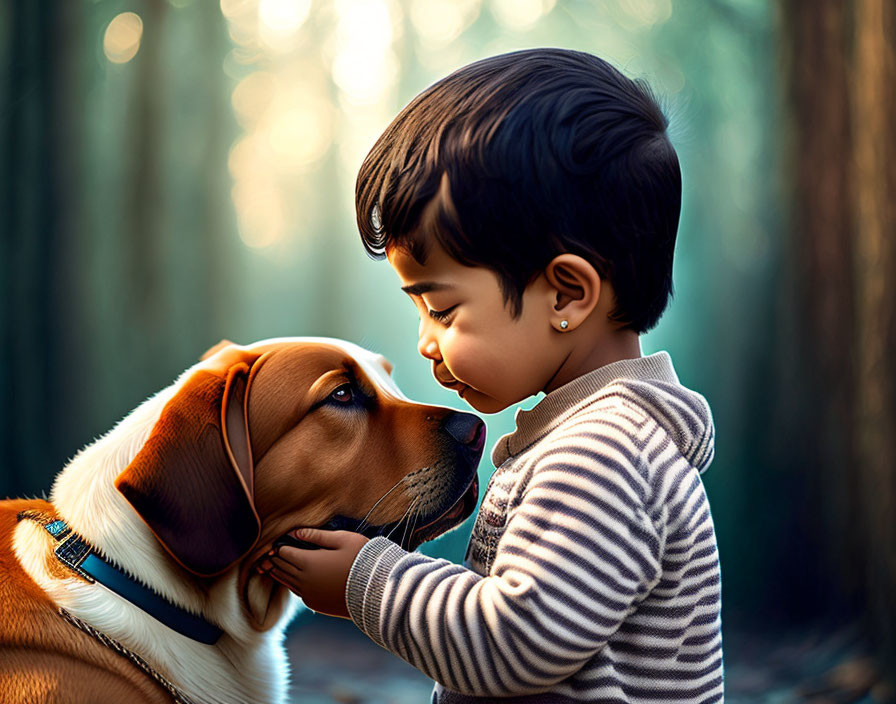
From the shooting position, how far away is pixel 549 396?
1026 millimetres

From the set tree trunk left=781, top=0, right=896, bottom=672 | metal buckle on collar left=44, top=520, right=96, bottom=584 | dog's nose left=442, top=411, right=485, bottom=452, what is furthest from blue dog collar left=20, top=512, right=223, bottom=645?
tree trunk left=781, top=0, right=896, bottom=672

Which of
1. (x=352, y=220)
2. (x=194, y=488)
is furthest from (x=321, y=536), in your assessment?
(x=352, y=220)

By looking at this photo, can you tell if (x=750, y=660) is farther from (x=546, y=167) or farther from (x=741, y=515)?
(x=546, y=167)

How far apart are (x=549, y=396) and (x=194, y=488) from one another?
1.47 ft

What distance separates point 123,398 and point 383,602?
2606 millimetres

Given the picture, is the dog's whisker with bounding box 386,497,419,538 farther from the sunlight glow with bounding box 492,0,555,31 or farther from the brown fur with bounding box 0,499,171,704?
the sunlight glow with bounding box 492,0,555,31

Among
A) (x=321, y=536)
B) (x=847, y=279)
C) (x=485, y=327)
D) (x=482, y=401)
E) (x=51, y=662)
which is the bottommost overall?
(x=847, y=279)

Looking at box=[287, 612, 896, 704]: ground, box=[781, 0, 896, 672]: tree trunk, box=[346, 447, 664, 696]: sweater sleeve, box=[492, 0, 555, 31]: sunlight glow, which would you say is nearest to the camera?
box=[346, 447, 664, 696]: sweater sleeve

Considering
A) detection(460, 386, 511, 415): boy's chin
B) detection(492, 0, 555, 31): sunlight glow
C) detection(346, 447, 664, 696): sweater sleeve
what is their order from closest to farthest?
1. detection(346, 447, 664, 696): sweater sleeve
2. detection(460, 386, 511, 415): boy's chin
3. detection(492, 0, 555, 31): sunlight glow

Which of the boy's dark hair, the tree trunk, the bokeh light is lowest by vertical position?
the tree trunk

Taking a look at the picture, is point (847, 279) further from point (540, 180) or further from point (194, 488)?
point (194, 488)

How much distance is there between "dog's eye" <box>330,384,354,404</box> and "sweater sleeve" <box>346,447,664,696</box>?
1.17 feet

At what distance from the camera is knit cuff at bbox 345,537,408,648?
92 centimetres

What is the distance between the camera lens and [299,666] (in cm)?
285
